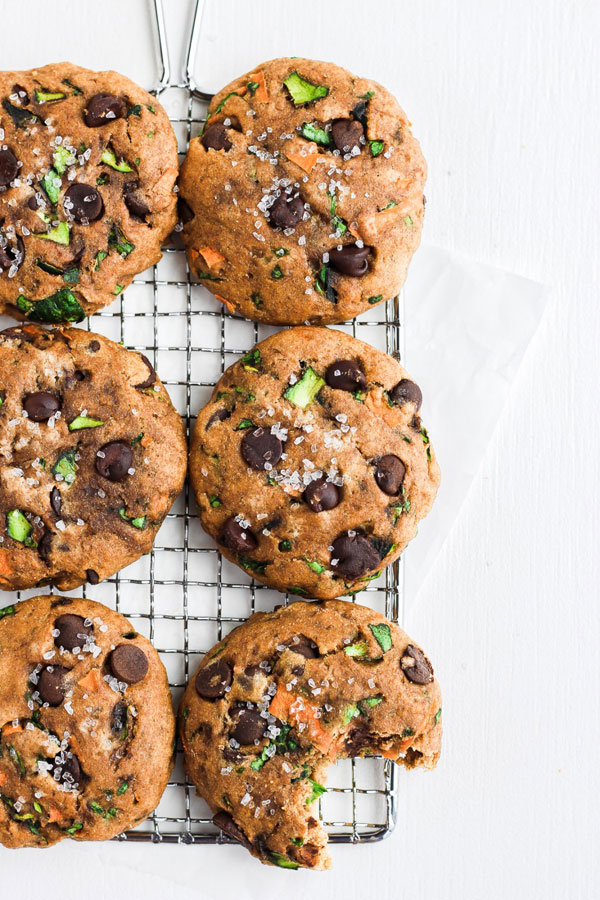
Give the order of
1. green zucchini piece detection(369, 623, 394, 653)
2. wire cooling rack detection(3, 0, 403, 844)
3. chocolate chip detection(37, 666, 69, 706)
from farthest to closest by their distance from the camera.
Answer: wire cooling rack detection(3, 0, 403, 844), green zucchini piece detection(369, 623, 394, 653), chocolate chip detection(37, 666, 69, 706)

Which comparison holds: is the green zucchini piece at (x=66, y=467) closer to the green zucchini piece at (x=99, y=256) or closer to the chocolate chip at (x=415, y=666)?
the green zucchini piece at (x=99, y=256)

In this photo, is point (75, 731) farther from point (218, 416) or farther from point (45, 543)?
point (218, 416)

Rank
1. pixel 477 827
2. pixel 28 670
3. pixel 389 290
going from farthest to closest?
pixel 477 827 → pixel 389 290 → pixel 28 670

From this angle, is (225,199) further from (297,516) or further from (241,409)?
(297,516)

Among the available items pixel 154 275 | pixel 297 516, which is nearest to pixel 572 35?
pixel 154 275

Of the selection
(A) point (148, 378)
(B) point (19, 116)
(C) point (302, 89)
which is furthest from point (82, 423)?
(C) point (302, 89)

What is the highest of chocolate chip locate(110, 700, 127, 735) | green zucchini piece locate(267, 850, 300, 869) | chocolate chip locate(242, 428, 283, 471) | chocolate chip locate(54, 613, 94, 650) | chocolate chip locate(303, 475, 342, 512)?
chocolate chip locate(242, 428, 283, 471)

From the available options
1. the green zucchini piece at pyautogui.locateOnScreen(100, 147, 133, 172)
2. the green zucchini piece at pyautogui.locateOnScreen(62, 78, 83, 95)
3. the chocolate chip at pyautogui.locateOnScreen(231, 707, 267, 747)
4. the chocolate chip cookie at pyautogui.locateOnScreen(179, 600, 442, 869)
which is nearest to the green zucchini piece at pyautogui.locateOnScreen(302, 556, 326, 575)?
the chocolate chip cookie at pyautogui.locateOnScreen(179, 600, 442, 869)

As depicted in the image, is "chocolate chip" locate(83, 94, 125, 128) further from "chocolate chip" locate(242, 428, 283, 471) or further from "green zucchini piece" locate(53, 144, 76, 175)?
"chocolate chip" locate(242, 428, 283, 471)
